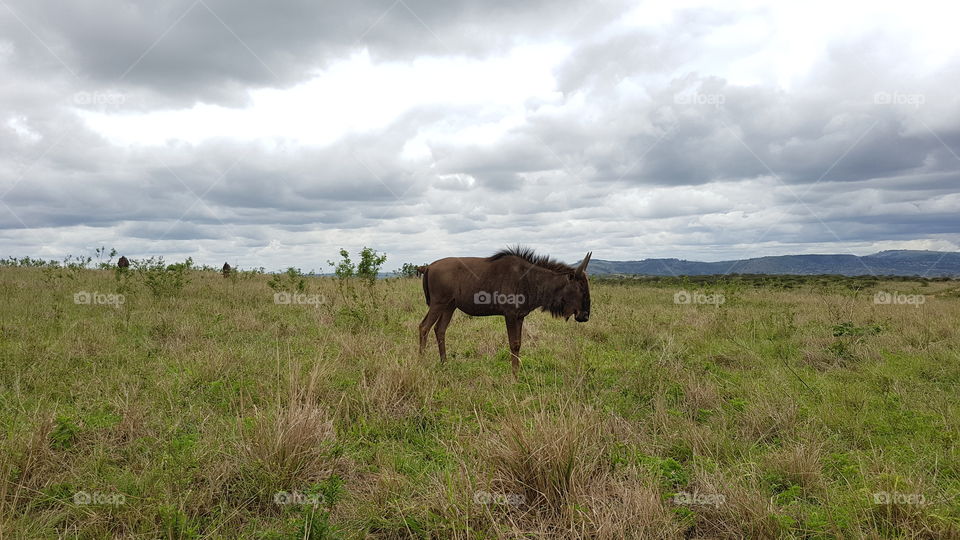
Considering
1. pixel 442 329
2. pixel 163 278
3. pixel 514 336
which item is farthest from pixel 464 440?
pixel 163 278

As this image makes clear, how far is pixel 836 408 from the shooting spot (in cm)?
596

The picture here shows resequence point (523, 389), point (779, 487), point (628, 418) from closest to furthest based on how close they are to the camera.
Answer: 1. point (779, 487)
2. point (628, 418)
3. point (523, 389)

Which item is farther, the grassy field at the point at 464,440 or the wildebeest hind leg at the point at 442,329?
the wildebeest hind leg at the point at 442,329

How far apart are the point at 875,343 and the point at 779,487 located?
8.09 meters

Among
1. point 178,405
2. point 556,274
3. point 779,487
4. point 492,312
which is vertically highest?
point 556,274

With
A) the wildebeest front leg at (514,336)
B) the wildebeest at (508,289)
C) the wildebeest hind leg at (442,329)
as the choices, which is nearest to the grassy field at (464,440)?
the wildebeest hind leg at (442,329)

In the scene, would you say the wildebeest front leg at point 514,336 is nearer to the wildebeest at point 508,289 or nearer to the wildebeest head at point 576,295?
the wildebeest at point 508,289

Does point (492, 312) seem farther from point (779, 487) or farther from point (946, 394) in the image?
point (946, 394)

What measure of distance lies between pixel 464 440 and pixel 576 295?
4.72m

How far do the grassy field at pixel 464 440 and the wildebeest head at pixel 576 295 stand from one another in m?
0.89

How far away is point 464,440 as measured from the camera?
4695 millimetres

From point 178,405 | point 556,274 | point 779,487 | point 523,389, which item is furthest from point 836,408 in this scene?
point 178,405

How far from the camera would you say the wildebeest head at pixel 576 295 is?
881 centimetres

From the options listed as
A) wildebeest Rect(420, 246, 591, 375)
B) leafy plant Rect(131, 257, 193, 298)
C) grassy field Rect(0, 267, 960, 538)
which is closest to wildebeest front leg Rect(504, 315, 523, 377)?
wildebeest Rect(420, 246, 591, 375)
